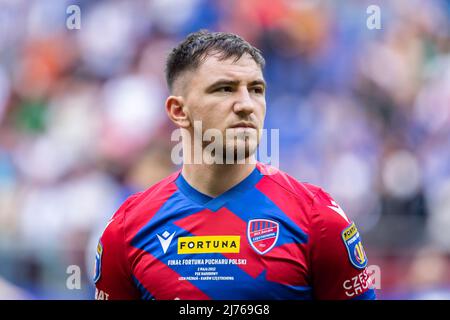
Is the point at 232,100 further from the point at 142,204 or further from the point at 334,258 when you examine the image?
the point at 334,258

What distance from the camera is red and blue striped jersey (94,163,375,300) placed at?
2859 millimetres

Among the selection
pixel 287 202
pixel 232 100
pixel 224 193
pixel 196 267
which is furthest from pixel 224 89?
pixel 196 267

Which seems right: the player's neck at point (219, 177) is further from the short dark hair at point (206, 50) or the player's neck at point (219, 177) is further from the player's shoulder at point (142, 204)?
the short dark hair at point (206, 50)

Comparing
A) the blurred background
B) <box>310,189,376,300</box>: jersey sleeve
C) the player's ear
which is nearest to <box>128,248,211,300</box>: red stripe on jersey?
<box>310,189,376,300</box>: jersey sleeve

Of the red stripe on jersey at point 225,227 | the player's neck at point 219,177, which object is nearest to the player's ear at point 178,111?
the player's neck at point 219,177

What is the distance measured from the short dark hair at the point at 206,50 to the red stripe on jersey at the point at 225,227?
26.6 inches

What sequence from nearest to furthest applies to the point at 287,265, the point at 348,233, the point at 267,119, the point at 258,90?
the point at 287,265, the point at 348,233, the point at 258,90, the point at 267,119

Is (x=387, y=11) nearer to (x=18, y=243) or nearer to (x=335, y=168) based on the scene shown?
(x=335, y=168)

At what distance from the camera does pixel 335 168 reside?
276 inches

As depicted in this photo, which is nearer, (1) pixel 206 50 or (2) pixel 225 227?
(2) pixel 225 227

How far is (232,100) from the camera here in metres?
3.00

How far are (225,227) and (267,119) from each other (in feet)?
13.7

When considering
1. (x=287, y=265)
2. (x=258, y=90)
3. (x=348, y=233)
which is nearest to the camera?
(x=287, y=265)

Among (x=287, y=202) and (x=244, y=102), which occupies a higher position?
(x=244, y=102)
